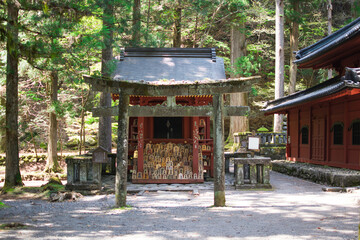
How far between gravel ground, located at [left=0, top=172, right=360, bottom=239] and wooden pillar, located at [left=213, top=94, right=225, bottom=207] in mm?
293

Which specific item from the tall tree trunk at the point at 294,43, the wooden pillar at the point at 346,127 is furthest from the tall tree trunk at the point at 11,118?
the tall tree trunk at the point at 294,43

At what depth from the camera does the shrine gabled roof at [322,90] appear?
900cm

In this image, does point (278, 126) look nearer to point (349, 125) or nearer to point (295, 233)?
point (349, 125)

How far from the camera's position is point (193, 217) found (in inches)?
279

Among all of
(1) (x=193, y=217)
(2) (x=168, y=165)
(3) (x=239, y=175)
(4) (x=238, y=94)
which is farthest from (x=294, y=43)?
(1) (x=193, y=217)

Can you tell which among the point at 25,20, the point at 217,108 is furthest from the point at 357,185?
the point at 25,20

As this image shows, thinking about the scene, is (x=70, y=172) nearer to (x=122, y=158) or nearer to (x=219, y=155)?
(x=122, y=158)

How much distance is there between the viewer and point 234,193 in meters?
10.6

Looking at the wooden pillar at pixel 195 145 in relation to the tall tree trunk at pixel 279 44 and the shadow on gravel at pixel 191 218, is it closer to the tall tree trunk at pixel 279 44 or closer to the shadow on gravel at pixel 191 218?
the shadow on gravel at pixel 191 218

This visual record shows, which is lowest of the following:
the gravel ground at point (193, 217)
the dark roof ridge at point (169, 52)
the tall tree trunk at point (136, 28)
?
the gravel ground at point (193, 217)

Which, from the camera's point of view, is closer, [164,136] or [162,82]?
[162,82]

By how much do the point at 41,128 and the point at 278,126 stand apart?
594 inches

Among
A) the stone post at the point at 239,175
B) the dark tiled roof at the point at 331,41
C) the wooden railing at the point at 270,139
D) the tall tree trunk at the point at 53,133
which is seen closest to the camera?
the stone post at the point at 239,175

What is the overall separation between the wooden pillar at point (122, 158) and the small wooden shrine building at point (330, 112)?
19.5ft
